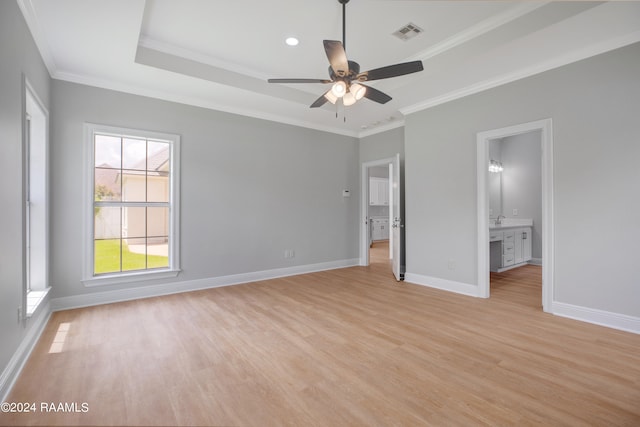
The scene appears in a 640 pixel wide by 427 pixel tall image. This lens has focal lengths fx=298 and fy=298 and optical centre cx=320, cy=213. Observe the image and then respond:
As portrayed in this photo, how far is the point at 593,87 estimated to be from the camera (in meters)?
3.04

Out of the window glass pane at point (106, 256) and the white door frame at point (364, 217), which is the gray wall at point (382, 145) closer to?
the white door frame at point (364, 217)

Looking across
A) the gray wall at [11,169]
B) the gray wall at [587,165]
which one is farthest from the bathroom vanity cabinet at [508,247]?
the gray wall at [11,169]

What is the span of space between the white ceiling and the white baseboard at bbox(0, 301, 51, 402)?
258 cm

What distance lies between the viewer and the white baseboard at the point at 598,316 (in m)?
2.80

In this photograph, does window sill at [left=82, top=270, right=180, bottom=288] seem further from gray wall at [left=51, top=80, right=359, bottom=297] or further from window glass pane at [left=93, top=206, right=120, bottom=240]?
window glass pane at [left=93, top=206, right=120, bottom=240]

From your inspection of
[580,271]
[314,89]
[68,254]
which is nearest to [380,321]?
[580,271]

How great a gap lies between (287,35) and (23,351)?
3640 mm

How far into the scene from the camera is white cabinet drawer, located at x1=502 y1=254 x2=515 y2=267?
5.53 meters

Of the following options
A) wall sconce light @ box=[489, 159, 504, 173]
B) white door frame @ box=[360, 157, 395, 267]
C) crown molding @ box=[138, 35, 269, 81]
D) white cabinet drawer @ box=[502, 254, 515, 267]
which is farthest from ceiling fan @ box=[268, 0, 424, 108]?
wall sconce light @ box=[489, 159, 504, 173]

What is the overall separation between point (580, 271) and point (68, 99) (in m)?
6.06

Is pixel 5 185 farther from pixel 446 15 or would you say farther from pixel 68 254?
pixel 446 15

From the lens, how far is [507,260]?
5617 mm

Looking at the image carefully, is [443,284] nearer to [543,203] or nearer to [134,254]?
[543,203]

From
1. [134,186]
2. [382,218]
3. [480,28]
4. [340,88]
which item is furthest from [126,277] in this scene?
[382,218]
